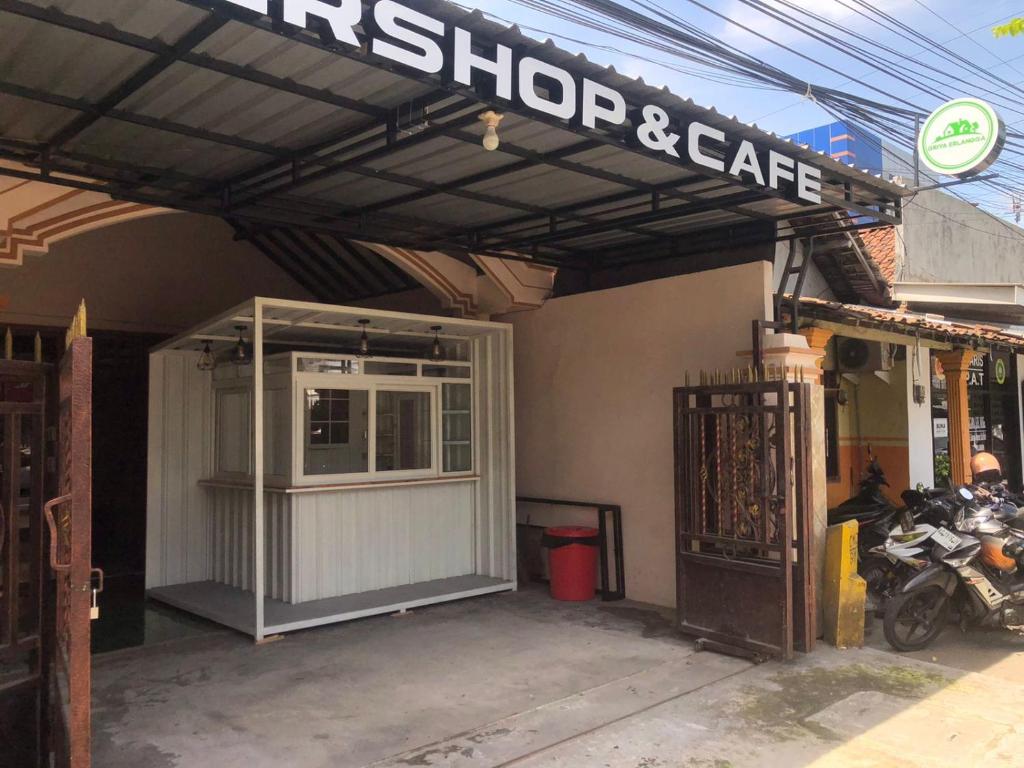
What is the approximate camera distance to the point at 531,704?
4492 millimetres

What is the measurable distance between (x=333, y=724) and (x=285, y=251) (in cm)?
586

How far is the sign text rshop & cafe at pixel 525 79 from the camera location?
316cm

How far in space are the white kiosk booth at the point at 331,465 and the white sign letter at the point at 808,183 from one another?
9.87ft

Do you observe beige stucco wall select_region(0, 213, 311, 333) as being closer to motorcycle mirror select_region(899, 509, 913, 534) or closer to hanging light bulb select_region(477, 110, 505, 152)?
hanging light bulb select_region(477, 110, 505, 152)

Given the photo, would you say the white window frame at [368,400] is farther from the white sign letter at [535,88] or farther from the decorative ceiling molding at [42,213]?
the white sign letter at [535,88]

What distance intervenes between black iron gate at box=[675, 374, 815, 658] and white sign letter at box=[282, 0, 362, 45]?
336cm

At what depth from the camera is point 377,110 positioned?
4.21 metres

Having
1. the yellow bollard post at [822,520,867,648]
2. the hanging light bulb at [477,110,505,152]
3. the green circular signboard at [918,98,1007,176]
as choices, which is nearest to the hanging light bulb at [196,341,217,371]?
the hanging light bulb at [477,110,505,152]

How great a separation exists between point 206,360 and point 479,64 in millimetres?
4754

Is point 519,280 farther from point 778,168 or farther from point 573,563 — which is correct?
point 778,168

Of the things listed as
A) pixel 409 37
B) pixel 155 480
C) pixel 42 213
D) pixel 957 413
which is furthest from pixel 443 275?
pixel 957 413

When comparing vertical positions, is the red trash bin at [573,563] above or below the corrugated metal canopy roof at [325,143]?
below

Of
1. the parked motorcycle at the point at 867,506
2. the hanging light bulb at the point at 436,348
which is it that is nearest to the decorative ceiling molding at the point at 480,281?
the hanging light bulb at the point at 436,348

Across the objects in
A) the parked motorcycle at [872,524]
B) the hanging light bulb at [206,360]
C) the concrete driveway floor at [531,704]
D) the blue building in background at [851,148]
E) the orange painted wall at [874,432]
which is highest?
the blue building in background at [851,148]
